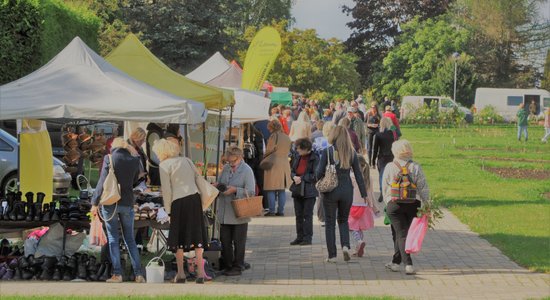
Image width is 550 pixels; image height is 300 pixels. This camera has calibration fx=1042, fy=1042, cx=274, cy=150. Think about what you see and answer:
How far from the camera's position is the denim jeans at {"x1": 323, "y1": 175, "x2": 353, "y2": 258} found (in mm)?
12922

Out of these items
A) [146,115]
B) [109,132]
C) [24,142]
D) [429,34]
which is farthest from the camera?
[429,34]

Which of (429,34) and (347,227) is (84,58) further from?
(429,34)

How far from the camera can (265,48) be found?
847 inches

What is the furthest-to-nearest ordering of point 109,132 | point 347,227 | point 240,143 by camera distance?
point 109,132
point 240,143
point 347,227

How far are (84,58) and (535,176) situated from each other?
56.1 ft

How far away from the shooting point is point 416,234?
39.1 feet

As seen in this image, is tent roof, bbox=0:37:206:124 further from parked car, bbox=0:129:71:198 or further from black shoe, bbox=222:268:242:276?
parked car, bbox=0:129:71:198

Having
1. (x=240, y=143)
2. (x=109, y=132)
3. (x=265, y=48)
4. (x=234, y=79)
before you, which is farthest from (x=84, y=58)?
(x=109, y=132)

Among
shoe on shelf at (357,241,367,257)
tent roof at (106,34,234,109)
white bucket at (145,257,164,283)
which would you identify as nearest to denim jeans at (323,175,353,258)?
shoe on shelf at (357,241,367,257)

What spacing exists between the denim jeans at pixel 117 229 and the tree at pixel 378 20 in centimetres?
8269

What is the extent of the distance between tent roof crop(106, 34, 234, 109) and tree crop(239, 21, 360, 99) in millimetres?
48501

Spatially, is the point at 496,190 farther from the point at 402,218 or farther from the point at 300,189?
the point at 402,218

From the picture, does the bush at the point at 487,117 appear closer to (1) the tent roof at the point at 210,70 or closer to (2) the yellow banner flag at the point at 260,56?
(1) the tent roof at the point at 210,70

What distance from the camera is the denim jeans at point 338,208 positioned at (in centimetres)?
1292
